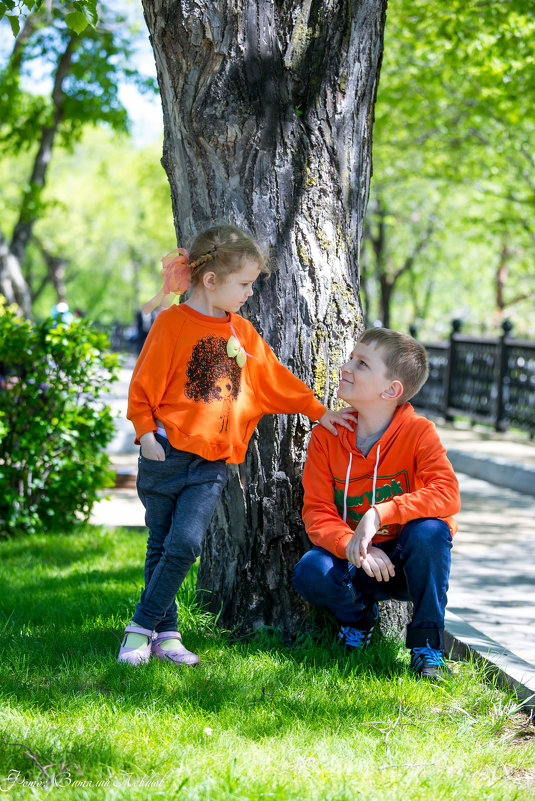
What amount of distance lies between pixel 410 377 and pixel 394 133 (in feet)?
54.0

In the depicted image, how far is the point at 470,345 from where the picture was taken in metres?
15.7

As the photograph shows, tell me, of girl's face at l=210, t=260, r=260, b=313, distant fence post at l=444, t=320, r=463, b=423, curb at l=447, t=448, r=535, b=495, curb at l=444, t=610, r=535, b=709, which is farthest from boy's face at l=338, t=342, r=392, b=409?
distant fence post at l=444, t=320, r=463, b=423

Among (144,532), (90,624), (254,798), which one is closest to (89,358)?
(144,532)

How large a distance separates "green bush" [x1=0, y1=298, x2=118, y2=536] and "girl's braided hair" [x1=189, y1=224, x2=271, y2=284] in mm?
3115

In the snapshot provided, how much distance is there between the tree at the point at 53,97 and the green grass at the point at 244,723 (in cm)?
1149

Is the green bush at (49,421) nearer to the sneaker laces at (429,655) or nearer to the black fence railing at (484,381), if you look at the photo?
the sneaker laces at (429,655)

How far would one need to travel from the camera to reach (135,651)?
136 inches

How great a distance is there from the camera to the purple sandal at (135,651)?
343cm

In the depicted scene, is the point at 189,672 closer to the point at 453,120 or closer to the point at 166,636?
the point at 166,636

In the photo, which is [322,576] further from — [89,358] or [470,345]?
[470,345]

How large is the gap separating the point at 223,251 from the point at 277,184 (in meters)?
0.57

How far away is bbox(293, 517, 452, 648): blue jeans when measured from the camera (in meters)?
3.38

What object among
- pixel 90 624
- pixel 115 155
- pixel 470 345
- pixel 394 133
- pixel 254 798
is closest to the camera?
pixel 254 798

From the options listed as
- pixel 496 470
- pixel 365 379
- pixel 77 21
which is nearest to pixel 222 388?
pixel 365 379
